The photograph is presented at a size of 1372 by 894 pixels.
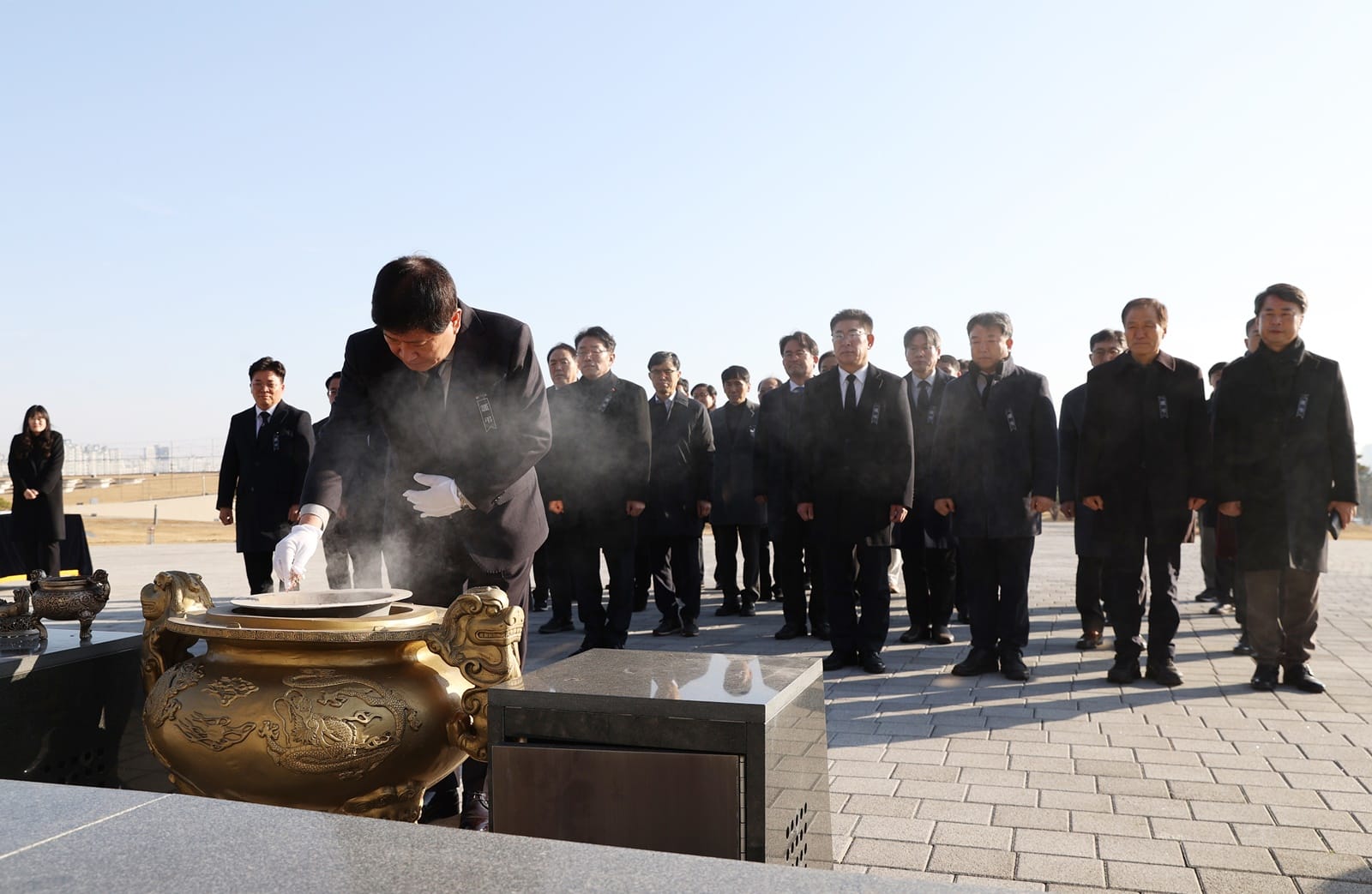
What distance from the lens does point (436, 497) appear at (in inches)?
128

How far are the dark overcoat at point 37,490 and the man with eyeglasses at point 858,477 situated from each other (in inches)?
318

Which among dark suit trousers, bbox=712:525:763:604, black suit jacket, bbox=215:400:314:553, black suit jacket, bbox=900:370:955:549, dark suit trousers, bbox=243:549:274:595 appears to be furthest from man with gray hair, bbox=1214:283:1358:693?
dark suit trousers, bbox=243:549:274:595

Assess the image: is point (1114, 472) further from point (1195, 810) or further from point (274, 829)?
point (274, 829)

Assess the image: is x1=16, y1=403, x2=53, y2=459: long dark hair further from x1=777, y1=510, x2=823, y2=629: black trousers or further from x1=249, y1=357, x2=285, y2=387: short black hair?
x1=777, y1=510, x2=823, y2=629: black trousers

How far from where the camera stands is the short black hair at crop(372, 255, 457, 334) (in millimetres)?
2975

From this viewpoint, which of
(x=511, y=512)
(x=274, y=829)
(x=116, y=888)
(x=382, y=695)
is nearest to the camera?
(x=116, y=888)

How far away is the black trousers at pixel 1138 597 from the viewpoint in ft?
20.0

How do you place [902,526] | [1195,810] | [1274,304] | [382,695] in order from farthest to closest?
1. [902,526]
2. [1274,304]
3. [1195,810]
4. [382,695]

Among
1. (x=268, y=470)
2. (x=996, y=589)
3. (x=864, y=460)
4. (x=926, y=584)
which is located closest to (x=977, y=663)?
(x=996, y=589)

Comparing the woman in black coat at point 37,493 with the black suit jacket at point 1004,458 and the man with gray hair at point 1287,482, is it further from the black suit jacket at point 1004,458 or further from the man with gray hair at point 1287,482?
the man with gray hair at point 1287,482

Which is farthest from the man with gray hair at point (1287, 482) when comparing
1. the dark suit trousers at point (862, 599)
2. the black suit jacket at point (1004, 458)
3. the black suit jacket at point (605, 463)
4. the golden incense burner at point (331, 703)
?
the golden incense burner at point (331, 703)

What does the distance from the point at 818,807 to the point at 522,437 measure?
4.79 feet

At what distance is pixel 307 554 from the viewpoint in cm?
319

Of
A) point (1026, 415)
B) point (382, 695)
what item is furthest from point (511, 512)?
point (1026, 415)
